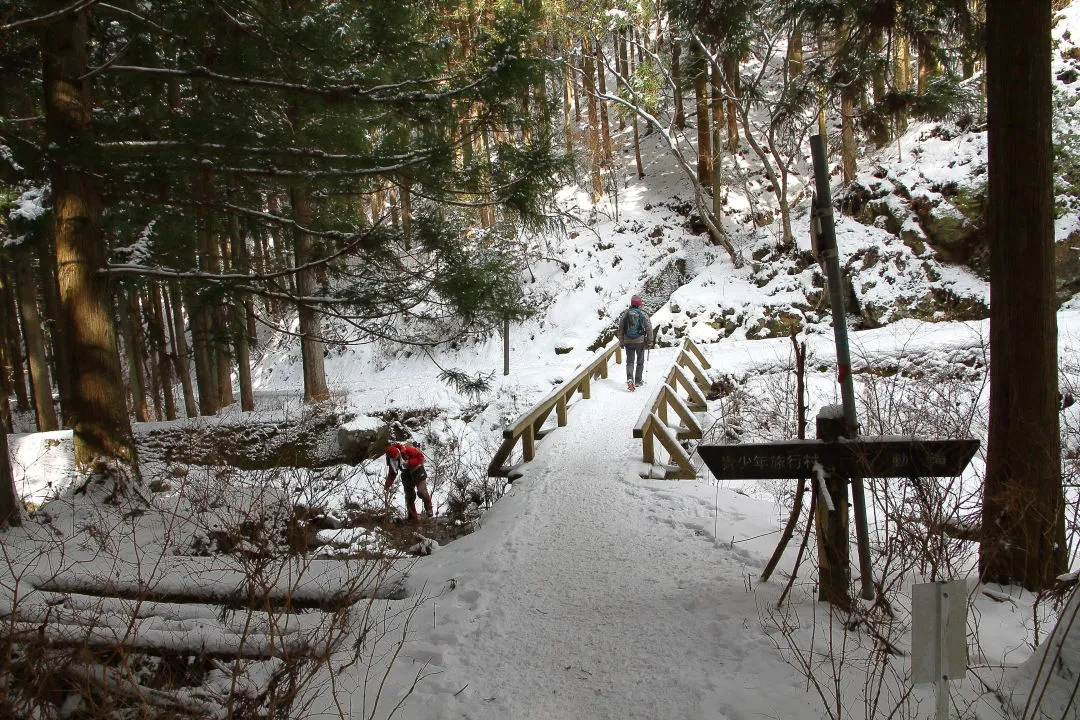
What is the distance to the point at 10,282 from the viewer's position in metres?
19.4

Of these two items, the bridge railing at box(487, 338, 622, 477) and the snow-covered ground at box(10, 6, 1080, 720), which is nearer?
the snow-covered ground at box(10, 6, 1080, 720)

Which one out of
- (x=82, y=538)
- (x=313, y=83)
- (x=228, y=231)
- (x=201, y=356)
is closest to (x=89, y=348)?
(x=82, y=538)

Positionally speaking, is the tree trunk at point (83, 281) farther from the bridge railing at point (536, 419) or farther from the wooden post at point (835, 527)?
the wooden post at point (835, 527)

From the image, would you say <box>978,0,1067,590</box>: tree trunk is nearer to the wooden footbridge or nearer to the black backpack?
the wooden footbridge

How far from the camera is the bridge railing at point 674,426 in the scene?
267 inches

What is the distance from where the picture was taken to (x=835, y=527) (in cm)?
344

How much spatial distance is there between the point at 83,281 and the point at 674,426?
7.52 metres

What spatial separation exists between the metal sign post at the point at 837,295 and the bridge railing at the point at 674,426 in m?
3.28

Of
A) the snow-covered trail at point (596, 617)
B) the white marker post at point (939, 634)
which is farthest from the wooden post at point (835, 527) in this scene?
the white marker post at point (939, 634)

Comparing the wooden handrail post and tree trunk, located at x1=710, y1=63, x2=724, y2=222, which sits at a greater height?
tree trunk, located at x1=710, y1=63, x2=724, y2=222

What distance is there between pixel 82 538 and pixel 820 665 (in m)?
5.98

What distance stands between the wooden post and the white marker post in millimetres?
1264

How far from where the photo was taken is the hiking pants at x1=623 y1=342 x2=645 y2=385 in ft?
38.0

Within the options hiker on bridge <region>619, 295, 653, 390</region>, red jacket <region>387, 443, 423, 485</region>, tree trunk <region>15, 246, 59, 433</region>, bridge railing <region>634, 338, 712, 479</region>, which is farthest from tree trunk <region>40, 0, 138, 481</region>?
tree trunk <region>15, 246, 59, 433</region>
